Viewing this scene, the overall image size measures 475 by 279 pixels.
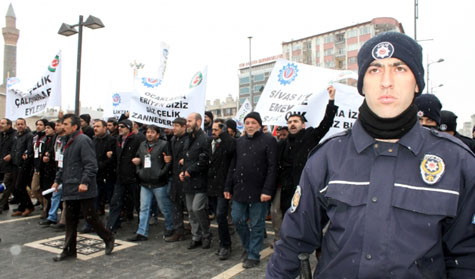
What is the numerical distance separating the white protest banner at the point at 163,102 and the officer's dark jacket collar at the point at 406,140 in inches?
208

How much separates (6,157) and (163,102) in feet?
15.4

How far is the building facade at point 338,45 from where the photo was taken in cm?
6625

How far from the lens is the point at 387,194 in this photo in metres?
1.44

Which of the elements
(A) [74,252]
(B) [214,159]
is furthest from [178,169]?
(A) [74,252]

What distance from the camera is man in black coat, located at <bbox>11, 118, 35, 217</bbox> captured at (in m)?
8.53

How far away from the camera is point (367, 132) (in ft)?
5.35

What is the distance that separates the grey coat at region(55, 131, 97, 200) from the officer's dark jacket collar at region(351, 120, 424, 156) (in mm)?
4798

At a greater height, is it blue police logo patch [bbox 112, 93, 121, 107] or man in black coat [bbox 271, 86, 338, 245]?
blue police logo patch [bbox 112, 93, 121, 107]

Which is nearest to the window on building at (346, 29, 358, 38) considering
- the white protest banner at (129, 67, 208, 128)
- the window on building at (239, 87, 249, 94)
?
the window on building at (239, 87, 249, 94)

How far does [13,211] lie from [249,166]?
6.83m

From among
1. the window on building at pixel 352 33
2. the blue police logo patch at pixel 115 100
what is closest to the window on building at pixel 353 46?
the window on building at pixel 352 33

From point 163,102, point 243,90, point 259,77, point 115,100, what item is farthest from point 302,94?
point 243,90

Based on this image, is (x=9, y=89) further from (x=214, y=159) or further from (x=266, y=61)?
(x=266, y=61)

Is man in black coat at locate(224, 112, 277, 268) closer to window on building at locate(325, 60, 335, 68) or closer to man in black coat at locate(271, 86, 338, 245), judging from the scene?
man in black coat at locate(271, 86, 338, 245)
